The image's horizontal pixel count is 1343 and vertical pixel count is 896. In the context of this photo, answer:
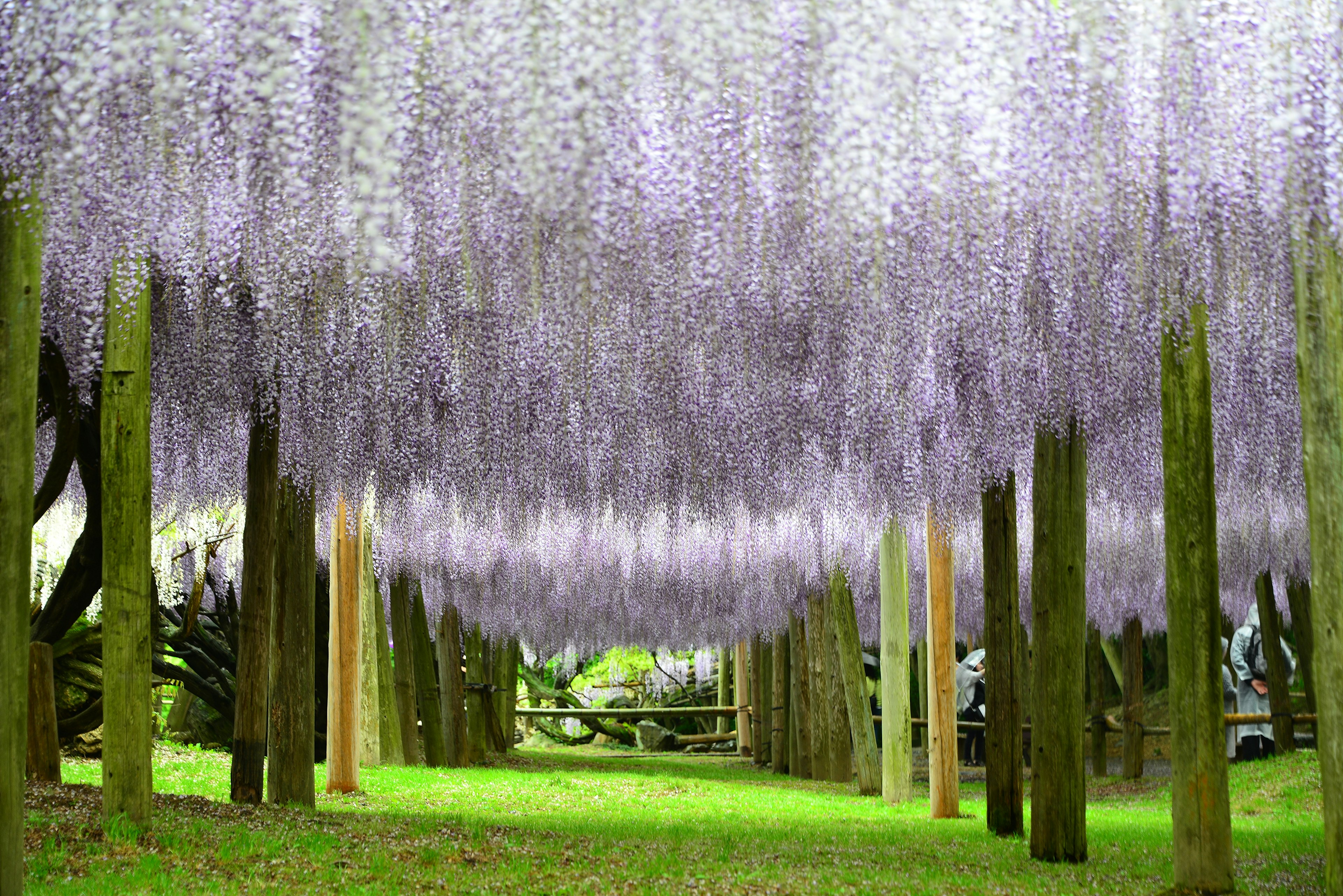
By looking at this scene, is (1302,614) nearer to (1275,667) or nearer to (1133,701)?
(1275,667)

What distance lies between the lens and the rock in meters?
23.6

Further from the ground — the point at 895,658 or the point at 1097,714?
the point at 895,658

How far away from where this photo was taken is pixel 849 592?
11477 mm

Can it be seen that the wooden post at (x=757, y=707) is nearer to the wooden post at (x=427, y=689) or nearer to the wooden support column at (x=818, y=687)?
the wooden support column at (x=818, y=687)

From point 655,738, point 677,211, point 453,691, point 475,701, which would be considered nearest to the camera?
point 677,211

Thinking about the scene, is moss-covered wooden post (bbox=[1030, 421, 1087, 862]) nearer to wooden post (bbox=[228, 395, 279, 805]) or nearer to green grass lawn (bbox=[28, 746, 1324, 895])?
green grass lawn (bbox=[28, 746, 1324, 895])

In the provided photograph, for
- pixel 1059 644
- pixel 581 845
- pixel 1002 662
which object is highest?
pixel 1059 644

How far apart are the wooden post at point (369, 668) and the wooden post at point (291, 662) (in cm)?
381

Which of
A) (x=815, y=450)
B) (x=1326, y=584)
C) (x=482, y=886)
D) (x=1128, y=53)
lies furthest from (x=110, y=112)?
(x=815, y=450)

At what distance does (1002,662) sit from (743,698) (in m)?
14.2

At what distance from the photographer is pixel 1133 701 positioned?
14.7 metres

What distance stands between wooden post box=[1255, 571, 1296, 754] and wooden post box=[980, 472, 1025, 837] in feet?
24.6

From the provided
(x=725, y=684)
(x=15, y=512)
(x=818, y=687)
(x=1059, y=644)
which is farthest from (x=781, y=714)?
(x=15, y=512)

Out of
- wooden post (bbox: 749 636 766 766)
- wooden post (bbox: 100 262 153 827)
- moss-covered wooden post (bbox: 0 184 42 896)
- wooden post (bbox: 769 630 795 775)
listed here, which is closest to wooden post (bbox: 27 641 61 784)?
wooden post (bbox: 100 262 153 827)
